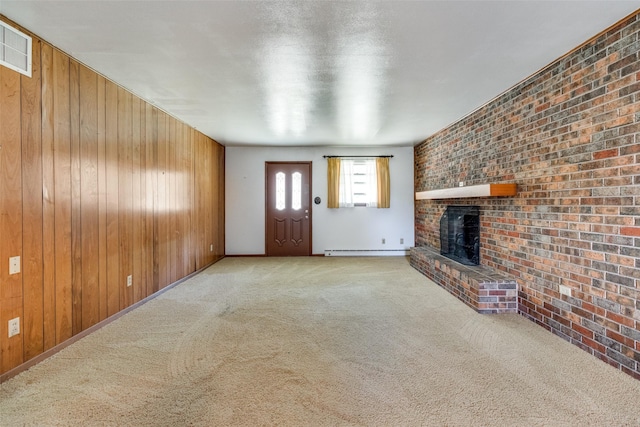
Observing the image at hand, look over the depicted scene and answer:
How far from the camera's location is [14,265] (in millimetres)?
2021

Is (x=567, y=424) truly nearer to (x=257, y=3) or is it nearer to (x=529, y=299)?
(x=529, y=299)

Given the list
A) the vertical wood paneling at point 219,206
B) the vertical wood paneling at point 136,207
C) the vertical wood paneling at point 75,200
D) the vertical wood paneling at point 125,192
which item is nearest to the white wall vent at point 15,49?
the vertical wood paneling at point 75,200

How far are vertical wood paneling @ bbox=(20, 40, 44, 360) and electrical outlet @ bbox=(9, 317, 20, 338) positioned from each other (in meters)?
0.05

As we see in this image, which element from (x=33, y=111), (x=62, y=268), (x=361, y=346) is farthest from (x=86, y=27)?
(x=361, y=346)

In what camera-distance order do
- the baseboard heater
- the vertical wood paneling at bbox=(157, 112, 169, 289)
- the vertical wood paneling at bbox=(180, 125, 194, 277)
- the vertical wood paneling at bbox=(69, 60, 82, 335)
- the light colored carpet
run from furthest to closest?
the baseboard heater → the vertical wood paneling at bbox=(180, 125, 194, 277) → the vertical wood paneling at bbox=(157, 112, 169, 289) → the vertical wood paneling at bbox=(69, 60, 82, 335) → the light colored carpet

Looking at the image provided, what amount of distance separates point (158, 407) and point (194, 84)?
275 cm

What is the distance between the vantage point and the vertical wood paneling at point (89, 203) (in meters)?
2.60

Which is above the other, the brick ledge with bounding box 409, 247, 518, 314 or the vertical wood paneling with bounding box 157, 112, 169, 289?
the vertical wood paneling with bounding box 157, 112, 169, 289

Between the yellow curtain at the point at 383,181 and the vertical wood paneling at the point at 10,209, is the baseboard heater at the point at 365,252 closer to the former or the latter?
the yellow curtain at the point at 383,181

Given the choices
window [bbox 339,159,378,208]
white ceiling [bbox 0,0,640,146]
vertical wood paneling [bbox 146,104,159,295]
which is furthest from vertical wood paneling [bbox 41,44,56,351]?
window [bbox 339,159,378,208]

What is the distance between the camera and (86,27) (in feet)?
6.79

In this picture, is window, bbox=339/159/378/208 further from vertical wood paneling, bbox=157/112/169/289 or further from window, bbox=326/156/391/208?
vertical wood paneling, bbox=157/112/169/289

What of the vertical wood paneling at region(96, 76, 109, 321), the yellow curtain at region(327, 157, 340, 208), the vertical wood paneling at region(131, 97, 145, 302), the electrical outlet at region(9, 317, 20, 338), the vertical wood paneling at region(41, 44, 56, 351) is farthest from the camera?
the yellow curtain at region(327, 157, 340, 208)

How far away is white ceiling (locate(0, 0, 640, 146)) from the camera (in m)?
1.88
